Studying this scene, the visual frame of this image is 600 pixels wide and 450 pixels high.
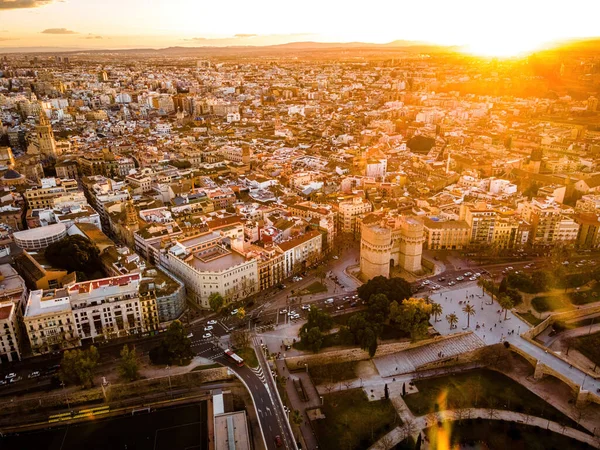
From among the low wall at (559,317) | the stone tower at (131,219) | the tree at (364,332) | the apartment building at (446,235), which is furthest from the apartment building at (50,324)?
the apartment building at (446,235)

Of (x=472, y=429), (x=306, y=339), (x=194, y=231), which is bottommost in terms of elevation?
(x=472, y=429)

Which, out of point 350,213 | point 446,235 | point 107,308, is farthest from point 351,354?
point 350,213

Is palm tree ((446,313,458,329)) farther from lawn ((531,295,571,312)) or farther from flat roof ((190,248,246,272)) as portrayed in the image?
flat roof ((190,248,246,272))

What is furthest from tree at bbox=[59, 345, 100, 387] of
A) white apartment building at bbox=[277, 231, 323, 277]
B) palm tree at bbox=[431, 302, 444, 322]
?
palm tree at bbox=[431, 302, 444, 322]

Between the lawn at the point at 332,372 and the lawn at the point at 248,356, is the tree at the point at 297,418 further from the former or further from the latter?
the lawn at the point at 248,356

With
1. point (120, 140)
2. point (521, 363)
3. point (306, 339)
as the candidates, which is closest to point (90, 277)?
point (306, 339)

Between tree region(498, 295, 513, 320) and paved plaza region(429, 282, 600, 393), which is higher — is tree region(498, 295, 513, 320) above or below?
above

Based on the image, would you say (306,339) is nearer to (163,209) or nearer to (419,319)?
(419,319)
